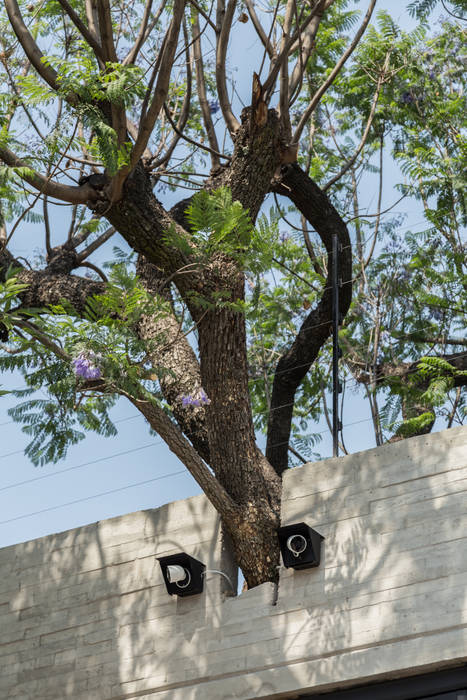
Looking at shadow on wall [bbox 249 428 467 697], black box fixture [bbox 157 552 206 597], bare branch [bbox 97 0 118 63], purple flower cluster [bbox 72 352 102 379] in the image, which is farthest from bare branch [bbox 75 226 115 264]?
shadow on wall [bbox 249 428 467 697]

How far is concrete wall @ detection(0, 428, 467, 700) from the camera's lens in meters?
3.58

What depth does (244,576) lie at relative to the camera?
420 centimetres

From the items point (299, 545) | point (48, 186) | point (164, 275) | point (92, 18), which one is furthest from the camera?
point (92, 18)

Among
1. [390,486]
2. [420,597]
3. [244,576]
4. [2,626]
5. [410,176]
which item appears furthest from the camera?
[410,176]

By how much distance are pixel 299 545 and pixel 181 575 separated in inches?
23.6

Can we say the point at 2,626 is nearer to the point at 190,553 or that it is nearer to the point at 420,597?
the point at 190,553

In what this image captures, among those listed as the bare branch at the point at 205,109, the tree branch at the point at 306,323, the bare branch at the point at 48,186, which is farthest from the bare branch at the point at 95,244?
the bare branch at the point at 48,186

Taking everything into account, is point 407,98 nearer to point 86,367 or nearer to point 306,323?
point 306,323

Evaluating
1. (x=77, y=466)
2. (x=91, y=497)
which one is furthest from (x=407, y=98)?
(x=91, y=497)

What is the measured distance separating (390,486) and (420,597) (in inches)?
20.7

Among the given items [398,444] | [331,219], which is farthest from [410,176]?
[398,444]

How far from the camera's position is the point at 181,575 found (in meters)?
4.09

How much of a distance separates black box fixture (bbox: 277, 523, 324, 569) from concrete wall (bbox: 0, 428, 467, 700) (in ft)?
0.19

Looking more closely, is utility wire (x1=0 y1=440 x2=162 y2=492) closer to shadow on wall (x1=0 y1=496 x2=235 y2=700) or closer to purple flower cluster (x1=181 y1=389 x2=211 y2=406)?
shadow on wall (x1=0 y1=496 x2=235 y2=700)
